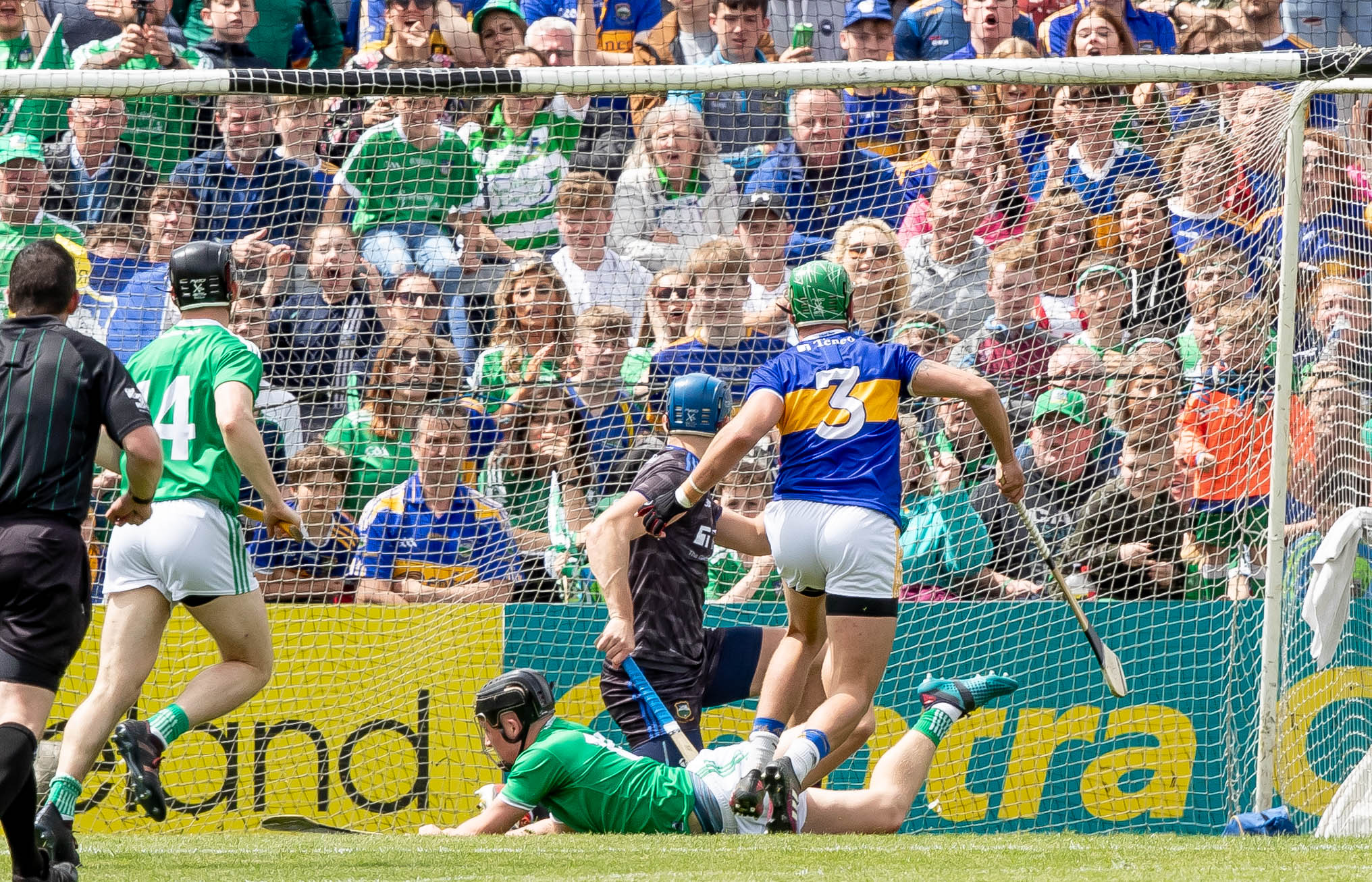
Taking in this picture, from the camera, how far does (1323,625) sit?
644cm

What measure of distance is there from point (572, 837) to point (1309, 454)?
3.94 meters

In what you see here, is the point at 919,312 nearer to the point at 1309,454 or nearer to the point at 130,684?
the point at 1309,454

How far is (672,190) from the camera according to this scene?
882cm

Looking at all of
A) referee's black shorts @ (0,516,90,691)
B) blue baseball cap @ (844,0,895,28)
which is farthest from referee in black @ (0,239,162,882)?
blue baseball cap @ (844,0,895,28)

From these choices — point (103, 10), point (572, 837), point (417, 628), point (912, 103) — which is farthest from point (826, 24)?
point (572, 837)

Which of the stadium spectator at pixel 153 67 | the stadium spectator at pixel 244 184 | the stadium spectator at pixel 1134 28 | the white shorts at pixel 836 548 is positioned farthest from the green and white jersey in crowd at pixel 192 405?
the stadium spectator at pixel 1134 28

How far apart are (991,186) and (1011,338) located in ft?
2.73

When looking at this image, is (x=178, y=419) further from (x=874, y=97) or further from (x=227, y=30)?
(x=227, y=30)

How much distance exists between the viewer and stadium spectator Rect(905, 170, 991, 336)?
26.2ft

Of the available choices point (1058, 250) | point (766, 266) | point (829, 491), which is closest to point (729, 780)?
point (829, 491)

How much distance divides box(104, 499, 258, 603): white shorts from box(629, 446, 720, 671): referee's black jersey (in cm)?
170

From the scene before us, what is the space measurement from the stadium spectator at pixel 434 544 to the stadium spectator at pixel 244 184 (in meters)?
1.59

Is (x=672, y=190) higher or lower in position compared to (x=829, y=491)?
higher

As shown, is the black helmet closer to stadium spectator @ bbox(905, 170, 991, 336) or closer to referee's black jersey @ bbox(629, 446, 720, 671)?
referee's black jersey @ bbox(629, 446, 720, 671)
